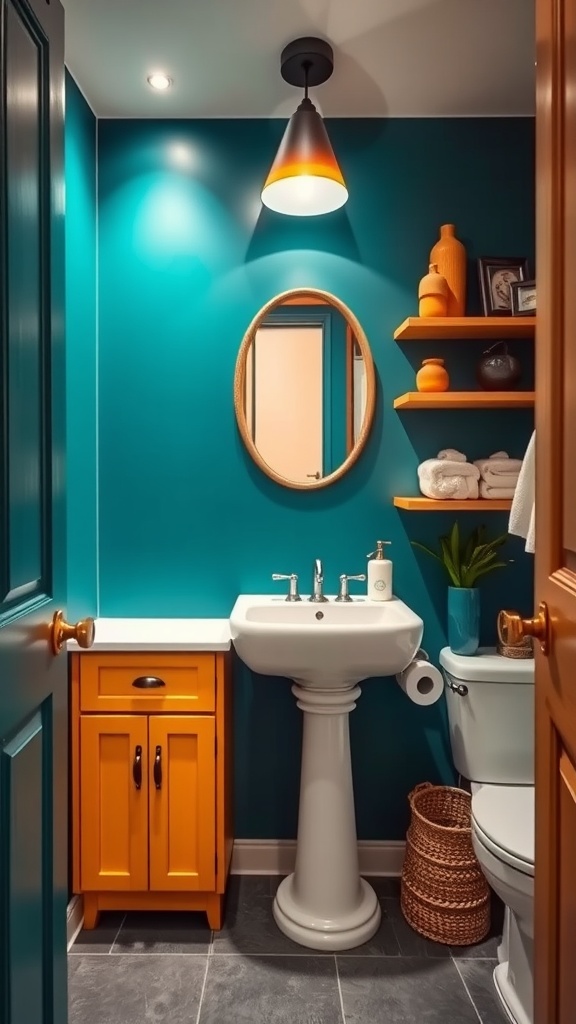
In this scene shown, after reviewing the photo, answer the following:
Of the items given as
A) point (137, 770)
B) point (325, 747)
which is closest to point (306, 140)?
point (325, 747)

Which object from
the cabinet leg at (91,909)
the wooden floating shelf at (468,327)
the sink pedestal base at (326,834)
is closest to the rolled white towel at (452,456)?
the wooden floating shelf at (468,327)

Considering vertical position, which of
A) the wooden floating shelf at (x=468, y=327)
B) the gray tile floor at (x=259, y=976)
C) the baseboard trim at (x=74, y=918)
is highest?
the wooden floating shelf at (x=468, y=327)

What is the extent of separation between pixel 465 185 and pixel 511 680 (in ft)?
5.22

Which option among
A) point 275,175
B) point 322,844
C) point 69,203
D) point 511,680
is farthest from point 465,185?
point 322,844

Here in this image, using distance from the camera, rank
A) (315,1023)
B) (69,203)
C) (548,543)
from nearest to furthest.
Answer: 1. (548,543)
2. (315,1023)
3. (69,203)

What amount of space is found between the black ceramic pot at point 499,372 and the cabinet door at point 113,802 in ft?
4.76

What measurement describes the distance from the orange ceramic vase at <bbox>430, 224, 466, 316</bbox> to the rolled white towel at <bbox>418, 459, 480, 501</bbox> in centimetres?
49

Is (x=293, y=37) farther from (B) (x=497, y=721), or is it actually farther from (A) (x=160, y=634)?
(B) (x=497, y=721)

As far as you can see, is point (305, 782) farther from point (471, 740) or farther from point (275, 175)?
point (275, 175)

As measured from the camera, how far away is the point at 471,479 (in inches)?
81.6

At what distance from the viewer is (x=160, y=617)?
228 centimetres

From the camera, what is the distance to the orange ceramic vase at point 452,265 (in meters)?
2.13

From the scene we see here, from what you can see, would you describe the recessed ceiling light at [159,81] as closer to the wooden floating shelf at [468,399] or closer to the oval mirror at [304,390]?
the oval mirror at [304,390]

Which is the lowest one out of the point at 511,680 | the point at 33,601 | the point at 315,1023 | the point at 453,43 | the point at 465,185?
the point at 315,1023
